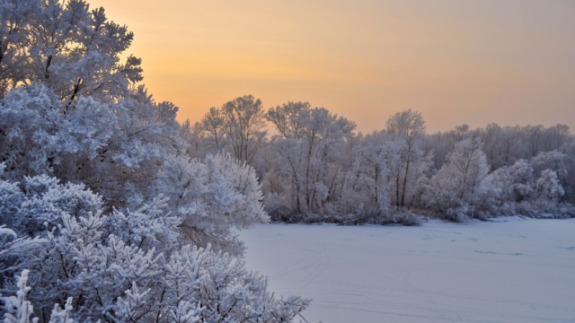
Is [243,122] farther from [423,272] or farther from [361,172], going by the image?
[423,272]

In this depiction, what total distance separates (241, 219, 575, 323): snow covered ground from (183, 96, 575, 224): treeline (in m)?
3.93

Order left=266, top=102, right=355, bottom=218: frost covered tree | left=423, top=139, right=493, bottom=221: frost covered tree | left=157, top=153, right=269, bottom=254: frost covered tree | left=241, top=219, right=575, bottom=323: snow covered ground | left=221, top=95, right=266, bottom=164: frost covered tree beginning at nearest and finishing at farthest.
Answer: left=157, top=153, right=269, bottom=254: frost covered tree
left=241, top=219, right=575, bottom=323: snow covered ground
left=423, top=139, right=493, bottom=221: frost covered tree
left=266, top=102, right=355, bottom=218: frost covered tree
left=221, top=95, right=266, bottom=164: frost covered tree

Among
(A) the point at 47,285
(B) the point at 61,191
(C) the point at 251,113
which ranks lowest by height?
(A) the point at 47,285

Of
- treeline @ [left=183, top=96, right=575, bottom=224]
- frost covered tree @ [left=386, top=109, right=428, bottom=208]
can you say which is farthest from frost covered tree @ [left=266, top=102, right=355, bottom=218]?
frost covered tree @ [left=386, top=109, right=428, bottom=208]

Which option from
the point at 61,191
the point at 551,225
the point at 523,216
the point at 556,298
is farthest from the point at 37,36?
the point at 523,216

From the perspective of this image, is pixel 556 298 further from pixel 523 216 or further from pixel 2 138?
pixel 523 216

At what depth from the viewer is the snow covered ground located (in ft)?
28.5

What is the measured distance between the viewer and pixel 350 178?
28641mm

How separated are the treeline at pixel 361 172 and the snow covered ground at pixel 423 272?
3933mm

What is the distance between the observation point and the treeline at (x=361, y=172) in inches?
999

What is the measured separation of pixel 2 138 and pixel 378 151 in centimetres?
2341

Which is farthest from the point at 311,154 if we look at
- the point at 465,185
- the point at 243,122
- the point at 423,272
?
the point at 423,272

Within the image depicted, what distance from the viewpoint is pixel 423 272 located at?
12.2 metres

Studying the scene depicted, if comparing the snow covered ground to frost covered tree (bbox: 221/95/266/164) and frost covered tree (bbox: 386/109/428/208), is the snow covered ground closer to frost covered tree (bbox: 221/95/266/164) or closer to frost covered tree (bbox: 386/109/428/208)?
frost covered tree (bbox: 386/109/428/208)
